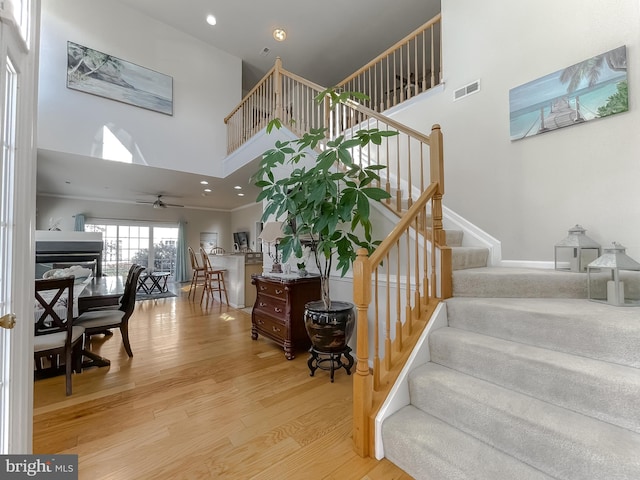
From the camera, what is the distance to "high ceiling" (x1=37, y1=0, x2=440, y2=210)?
176 inches

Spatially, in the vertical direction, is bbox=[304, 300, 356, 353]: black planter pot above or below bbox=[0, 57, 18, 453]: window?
below

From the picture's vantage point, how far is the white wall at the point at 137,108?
3.93 metres

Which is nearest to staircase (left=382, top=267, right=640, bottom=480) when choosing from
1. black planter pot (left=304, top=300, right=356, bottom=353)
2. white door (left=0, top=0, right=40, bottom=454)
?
black planter pot (left=304, top=300, right=356, bottom=353)

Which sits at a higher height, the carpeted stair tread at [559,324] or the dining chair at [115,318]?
the carpeted stair tread at [559,324]

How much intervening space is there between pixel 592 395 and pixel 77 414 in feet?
9.79

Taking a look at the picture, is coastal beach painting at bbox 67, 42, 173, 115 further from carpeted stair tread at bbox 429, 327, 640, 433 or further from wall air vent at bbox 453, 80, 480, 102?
carpeted stair tread at bbox 429, 327, 640, 433

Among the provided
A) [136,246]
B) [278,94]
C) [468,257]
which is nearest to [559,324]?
[468,257]

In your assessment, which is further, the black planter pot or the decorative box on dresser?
the decorative box on dresser

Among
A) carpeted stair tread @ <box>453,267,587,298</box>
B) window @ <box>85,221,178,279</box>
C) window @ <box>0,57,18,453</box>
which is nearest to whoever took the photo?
window @ <box>0,57,18,453</box>

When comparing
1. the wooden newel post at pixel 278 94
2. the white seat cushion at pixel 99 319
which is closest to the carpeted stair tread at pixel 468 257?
the wooden newel post at pixel 278 94

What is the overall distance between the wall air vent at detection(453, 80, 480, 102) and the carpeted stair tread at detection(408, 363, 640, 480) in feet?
9.56

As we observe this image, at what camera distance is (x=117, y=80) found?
442 centimetres

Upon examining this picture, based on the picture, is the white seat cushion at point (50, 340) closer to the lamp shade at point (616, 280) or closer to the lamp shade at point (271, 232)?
the lamp shade at point (271, 232)

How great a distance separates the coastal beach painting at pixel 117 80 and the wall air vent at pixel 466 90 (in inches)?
186
